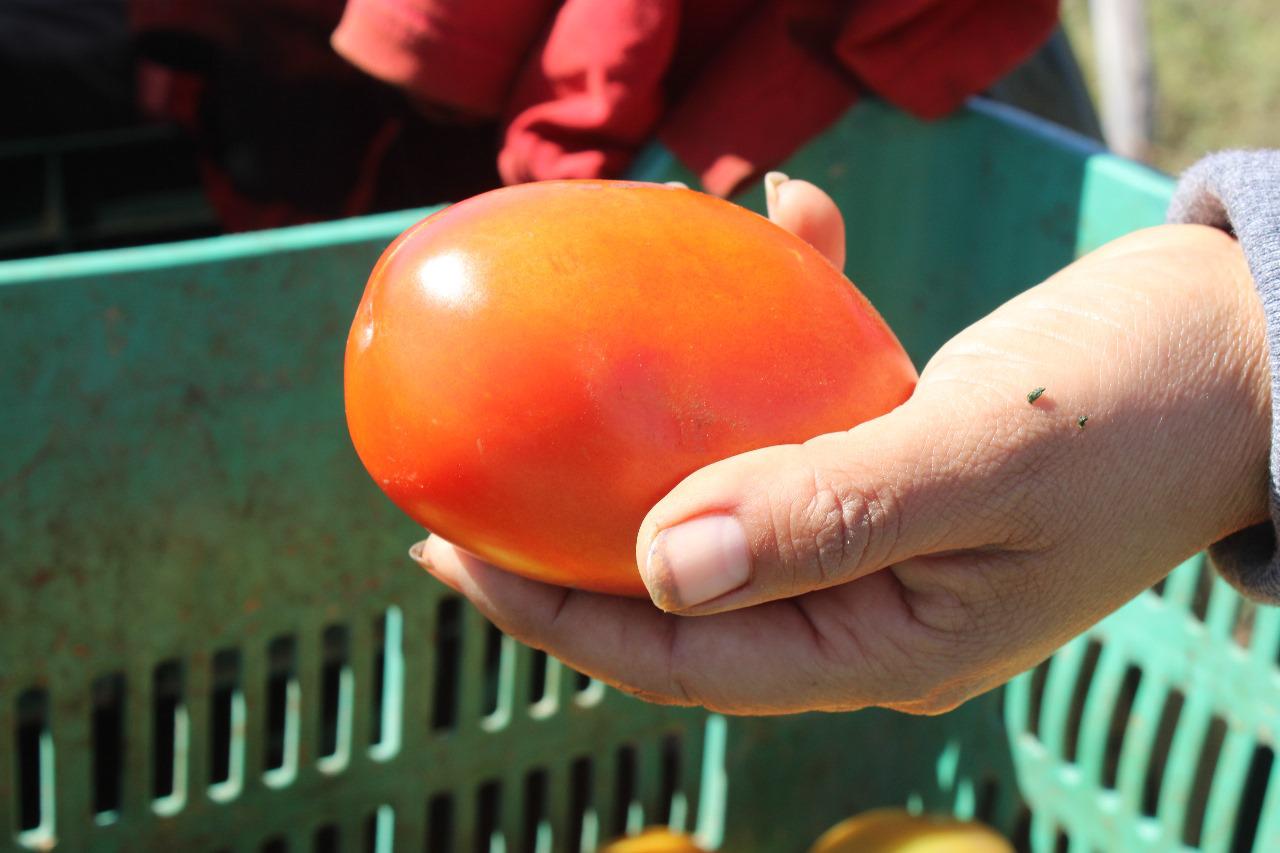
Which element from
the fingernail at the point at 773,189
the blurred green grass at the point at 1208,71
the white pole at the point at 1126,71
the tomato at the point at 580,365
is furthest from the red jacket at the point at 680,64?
the blurred green grass at the point at 1208,71

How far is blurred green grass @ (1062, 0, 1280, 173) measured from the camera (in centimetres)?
329

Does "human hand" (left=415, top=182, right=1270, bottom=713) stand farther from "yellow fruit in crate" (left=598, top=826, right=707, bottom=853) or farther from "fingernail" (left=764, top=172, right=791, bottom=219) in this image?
"yellow fruit in crate" (left=598, top=826, right=707, bottom=853)

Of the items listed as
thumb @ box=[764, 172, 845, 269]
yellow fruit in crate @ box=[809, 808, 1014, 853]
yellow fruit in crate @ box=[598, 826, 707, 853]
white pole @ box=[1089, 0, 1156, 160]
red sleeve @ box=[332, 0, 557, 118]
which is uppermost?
thumb @ box=[764, 172, 845, 269]

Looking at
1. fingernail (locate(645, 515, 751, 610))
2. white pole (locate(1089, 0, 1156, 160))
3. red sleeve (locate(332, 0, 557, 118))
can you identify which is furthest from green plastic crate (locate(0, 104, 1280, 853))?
white pole (locate(1089, 0, 1156, 160))

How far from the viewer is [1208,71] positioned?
11.9 ft

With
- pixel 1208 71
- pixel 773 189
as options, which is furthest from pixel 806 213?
pixel 1208 71

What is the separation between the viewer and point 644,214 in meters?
0.77

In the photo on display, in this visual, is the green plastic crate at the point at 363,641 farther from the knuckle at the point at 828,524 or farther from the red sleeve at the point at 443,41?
the knuckle at the point at 828,524

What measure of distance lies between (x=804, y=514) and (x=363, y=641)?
0.67m

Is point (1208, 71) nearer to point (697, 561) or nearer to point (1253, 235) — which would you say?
point (1253, 235)

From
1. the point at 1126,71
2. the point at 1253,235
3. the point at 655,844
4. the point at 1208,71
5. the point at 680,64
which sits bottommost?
the point at 655,844

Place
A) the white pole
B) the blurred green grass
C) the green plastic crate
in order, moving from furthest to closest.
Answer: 1. the blurred green grass
2. the white pole
3. the green plastic crate

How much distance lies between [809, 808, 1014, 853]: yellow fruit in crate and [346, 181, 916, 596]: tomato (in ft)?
2.36

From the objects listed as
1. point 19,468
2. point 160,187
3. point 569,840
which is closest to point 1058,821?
point 569,840
